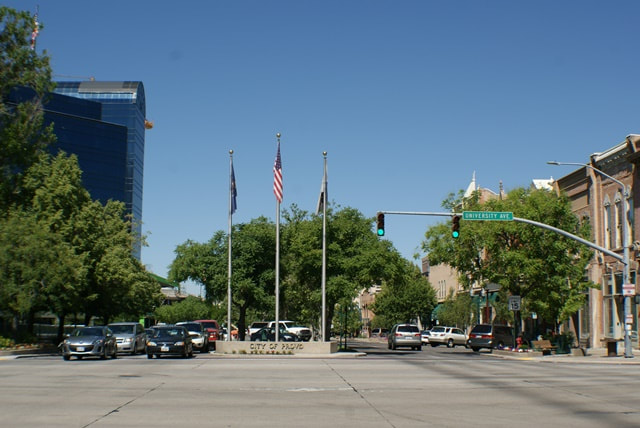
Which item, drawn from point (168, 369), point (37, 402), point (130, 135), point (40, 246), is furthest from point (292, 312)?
point (130, 135)

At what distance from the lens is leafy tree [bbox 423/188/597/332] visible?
4297 cm

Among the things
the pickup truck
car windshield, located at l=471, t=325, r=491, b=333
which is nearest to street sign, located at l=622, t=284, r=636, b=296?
car windshield, located at l=471, t=325, r=491, b=333

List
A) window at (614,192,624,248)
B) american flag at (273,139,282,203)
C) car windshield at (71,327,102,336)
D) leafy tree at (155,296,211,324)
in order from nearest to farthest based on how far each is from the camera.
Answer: car windshield at (71,327,102,336), american flag at (273,139,282,203), window at (614,192,624,248), leafy tree at (155,296,211,324)

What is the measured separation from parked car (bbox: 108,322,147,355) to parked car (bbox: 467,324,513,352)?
22992 mm

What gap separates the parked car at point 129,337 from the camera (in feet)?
130

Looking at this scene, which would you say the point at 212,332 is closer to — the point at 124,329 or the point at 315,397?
the point at 124,329

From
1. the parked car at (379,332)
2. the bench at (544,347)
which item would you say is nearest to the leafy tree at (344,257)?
the bench at (544,347)

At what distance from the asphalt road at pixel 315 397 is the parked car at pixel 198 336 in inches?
667

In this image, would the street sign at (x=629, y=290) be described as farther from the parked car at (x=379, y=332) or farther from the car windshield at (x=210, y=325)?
the parked car at (x=379, y=332)

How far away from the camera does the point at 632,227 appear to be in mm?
43750

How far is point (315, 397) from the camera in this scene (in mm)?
16797

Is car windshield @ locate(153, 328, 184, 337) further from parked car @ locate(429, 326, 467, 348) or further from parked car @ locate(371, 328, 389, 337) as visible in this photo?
parked car @ locate(371, 328, 389, 337)

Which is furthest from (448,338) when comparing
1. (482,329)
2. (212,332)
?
(212,332)

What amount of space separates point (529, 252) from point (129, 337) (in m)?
22.9
